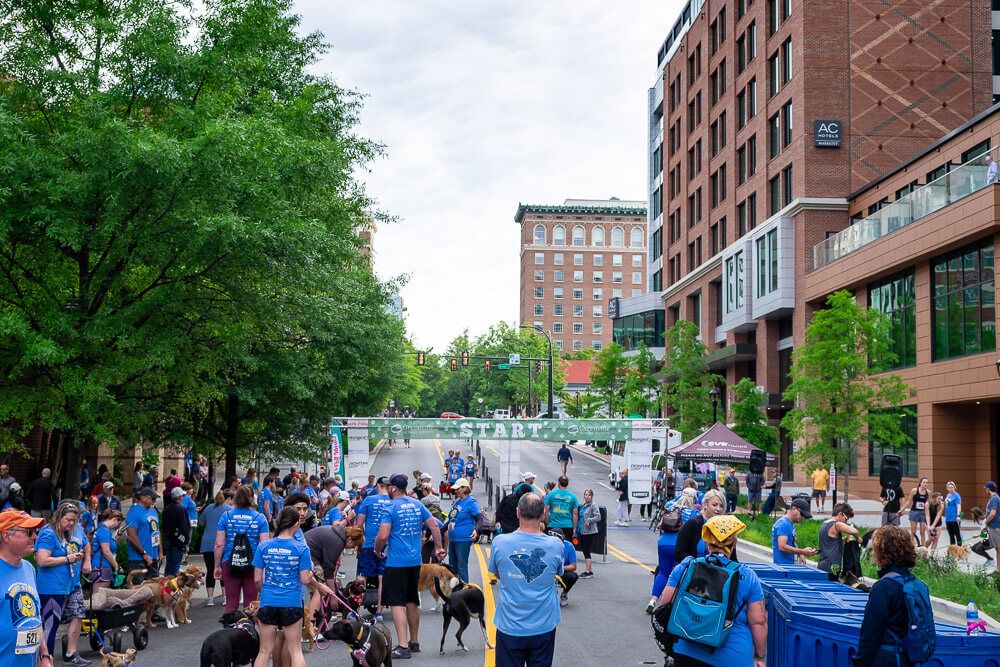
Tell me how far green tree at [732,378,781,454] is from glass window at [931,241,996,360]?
285 inches

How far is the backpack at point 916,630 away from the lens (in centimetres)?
625

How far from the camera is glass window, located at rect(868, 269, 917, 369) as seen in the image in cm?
3847

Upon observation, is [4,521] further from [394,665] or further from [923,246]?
[923,246]

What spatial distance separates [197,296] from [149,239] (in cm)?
167

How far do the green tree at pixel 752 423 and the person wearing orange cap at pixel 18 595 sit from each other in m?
36.6

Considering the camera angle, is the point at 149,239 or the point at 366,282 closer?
the point at 149,239

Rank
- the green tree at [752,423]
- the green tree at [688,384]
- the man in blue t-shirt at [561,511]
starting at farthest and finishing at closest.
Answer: the green tree at [688,384] < the green tree at [752,423] < the man in blue t-shirt at [561,511]

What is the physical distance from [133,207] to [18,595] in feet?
32.3

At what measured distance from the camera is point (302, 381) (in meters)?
26.5

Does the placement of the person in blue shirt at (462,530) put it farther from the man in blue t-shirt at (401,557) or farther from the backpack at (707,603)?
the backpack at (707,603)

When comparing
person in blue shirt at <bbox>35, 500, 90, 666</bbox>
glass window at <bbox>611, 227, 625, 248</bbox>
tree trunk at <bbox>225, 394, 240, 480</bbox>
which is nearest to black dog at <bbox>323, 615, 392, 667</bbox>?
person in blue shirt at <bbox>35, 500, 90, 666</bbox>

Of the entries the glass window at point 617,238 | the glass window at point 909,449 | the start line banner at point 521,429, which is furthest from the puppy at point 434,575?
the glass window at point 617,238

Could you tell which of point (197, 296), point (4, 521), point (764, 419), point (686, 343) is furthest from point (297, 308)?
point (686, 343)

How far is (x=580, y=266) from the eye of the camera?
→ 14625 centimetres
